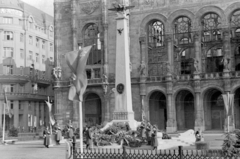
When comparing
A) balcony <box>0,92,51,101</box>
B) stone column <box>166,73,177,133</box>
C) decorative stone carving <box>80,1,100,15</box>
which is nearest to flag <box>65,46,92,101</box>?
stone column <box>166,73,177,133</box>

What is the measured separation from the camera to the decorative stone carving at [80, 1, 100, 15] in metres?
63.5

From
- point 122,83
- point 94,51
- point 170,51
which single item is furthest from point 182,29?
point 122,83

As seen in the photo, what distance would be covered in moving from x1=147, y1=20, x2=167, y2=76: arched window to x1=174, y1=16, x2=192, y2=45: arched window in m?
2.54

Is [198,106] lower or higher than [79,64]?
lower

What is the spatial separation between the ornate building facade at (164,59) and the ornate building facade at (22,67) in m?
11.9

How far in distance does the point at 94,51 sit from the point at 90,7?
6.87m

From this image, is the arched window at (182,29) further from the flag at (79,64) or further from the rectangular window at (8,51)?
the flag at (79,64)

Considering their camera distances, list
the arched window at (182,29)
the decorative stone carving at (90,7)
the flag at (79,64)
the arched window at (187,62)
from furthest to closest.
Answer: the arched window at (187,62), the decorative stone carving at (90,7), the arched window at (182,29), the flag at (79,64)

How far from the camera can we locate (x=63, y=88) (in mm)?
63281

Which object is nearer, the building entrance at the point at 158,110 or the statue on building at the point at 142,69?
the statue on building at the point at 142,69

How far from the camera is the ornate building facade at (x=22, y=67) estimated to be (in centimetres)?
7175

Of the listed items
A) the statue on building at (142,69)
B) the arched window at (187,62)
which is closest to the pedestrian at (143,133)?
the statue on building at (142,69)

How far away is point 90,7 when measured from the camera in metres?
63.8

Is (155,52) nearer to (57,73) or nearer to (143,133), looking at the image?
(57,73)
